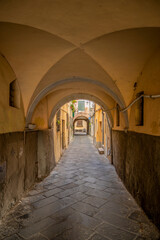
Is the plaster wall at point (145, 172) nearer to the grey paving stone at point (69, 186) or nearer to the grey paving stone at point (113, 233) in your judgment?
the grey paving stone at point (113, 233)

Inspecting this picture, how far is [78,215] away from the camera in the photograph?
122 inches

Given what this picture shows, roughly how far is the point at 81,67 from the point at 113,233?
3.65 metres

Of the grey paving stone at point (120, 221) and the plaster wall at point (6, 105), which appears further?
the plaster wall at point (6, 105)

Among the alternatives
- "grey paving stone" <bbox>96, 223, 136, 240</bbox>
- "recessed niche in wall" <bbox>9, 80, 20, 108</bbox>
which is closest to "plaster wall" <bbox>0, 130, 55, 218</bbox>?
"recessed niche in wall" <bbox>9, 80, 20, 108</bbox>

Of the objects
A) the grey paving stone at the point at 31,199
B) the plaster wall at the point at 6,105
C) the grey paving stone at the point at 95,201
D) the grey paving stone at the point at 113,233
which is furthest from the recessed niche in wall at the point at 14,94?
the grey paving stone at the point at 113,233

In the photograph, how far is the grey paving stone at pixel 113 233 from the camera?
2471mm

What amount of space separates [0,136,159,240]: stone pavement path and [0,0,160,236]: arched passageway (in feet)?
0.89

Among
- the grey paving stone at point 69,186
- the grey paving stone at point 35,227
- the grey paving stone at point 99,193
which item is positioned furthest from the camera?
the grey paving stone at point 69,186

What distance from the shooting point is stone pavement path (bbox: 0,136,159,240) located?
8.36 feet

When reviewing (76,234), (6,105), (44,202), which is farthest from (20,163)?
(76,234)

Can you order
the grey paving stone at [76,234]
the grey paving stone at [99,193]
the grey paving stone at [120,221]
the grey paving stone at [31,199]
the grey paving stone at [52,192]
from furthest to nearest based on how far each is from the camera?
the grey paving stone at [52,192], the grey paving stone at [99,193], the grey paving stone at [31,199], the grey paving stone at [120,221], the grey paving stone at [76,234]

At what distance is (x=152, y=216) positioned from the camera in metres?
2.82

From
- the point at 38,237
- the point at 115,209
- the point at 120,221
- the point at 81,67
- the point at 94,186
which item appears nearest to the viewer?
the point at 38,237

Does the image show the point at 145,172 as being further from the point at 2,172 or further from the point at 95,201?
the point at 2,172
